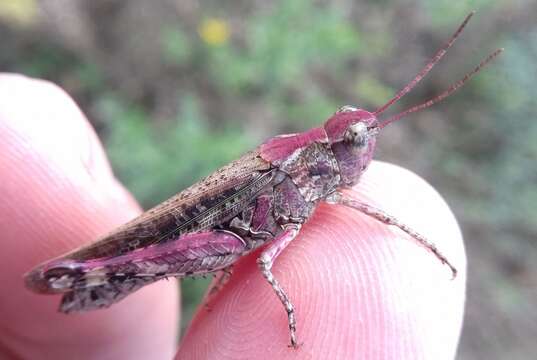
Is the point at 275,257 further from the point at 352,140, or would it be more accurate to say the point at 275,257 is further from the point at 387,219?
the point at 352,140

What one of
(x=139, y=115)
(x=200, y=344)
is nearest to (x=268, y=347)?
(x=200, y=344)

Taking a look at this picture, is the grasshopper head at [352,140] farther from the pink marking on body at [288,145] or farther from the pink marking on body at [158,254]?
the pink marking on body at [158,254]

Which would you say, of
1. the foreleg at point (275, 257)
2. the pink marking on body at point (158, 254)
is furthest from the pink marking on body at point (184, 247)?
the foreleg at point (275, 257)

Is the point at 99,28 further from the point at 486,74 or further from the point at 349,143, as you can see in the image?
the point at 486,74

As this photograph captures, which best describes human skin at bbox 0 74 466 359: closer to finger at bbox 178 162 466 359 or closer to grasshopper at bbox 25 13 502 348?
finger at bbox 178 162 466 359

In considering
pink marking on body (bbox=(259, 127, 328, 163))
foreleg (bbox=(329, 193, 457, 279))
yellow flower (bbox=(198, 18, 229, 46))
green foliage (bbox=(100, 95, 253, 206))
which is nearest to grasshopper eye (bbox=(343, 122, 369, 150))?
pink marking on body (bbox=(259, 127, 328, 163))
